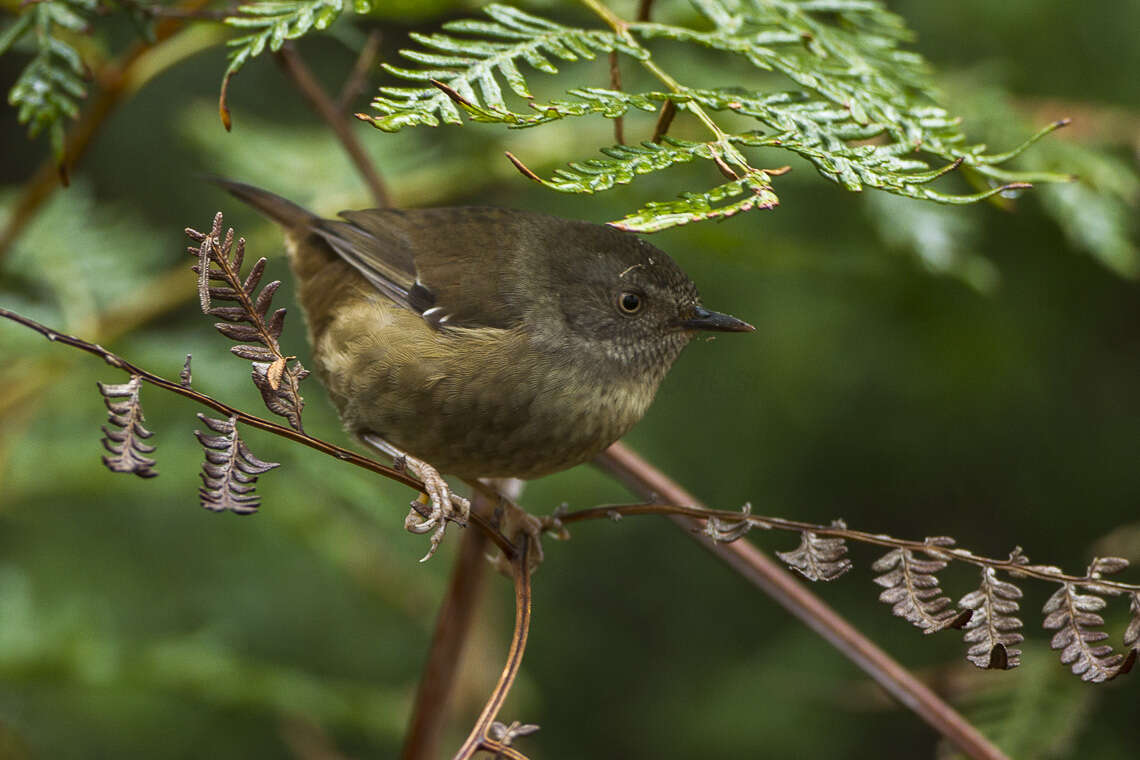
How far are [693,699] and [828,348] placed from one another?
1.32 metres

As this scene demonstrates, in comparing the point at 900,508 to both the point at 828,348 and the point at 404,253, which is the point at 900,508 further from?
the point at 404,253

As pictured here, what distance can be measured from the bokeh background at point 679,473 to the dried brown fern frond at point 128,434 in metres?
1.25

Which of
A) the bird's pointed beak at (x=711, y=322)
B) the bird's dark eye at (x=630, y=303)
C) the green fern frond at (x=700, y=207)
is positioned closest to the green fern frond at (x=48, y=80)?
the green fern frond at (x=700, y=207)

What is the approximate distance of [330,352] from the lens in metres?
2.85

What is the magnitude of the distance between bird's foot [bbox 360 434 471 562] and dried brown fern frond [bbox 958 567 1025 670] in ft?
2.34

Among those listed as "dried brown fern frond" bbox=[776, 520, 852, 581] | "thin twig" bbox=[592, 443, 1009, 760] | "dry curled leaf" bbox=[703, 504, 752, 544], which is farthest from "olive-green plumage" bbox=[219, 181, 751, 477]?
"dried brown fern frond" bbox=[776, 520, 852, 581]

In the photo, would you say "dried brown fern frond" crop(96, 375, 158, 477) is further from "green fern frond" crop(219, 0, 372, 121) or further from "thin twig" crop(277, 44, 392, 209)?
"thin twig" crop(277, 44, 392, 209)

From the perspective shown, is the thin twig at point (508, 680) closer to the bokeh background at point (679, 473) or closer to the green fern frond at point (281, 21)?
the green fern frond at point (281, 21)

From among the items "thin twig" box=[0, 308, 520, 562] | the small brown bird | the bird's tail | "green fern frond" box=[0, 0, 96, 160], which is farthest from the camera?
the bird's tail

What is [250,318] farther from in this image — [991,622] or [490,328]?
[490,328]

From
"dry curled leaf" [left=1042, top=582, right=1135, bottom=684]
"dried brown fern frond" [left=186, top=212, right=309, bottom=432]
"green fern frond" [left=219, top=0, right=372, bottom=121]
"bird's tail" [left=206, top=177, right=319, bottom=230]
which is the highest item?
"green fern frond" [left=219, top=0, right=372, bottom=121]

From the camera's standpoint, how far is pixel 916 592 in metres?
1.57

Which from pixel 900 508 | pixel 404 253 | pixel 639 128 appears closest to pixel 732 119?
pixel 639 128

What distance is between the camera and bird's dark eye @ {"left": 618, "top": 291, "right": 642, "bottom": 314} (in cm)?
279
